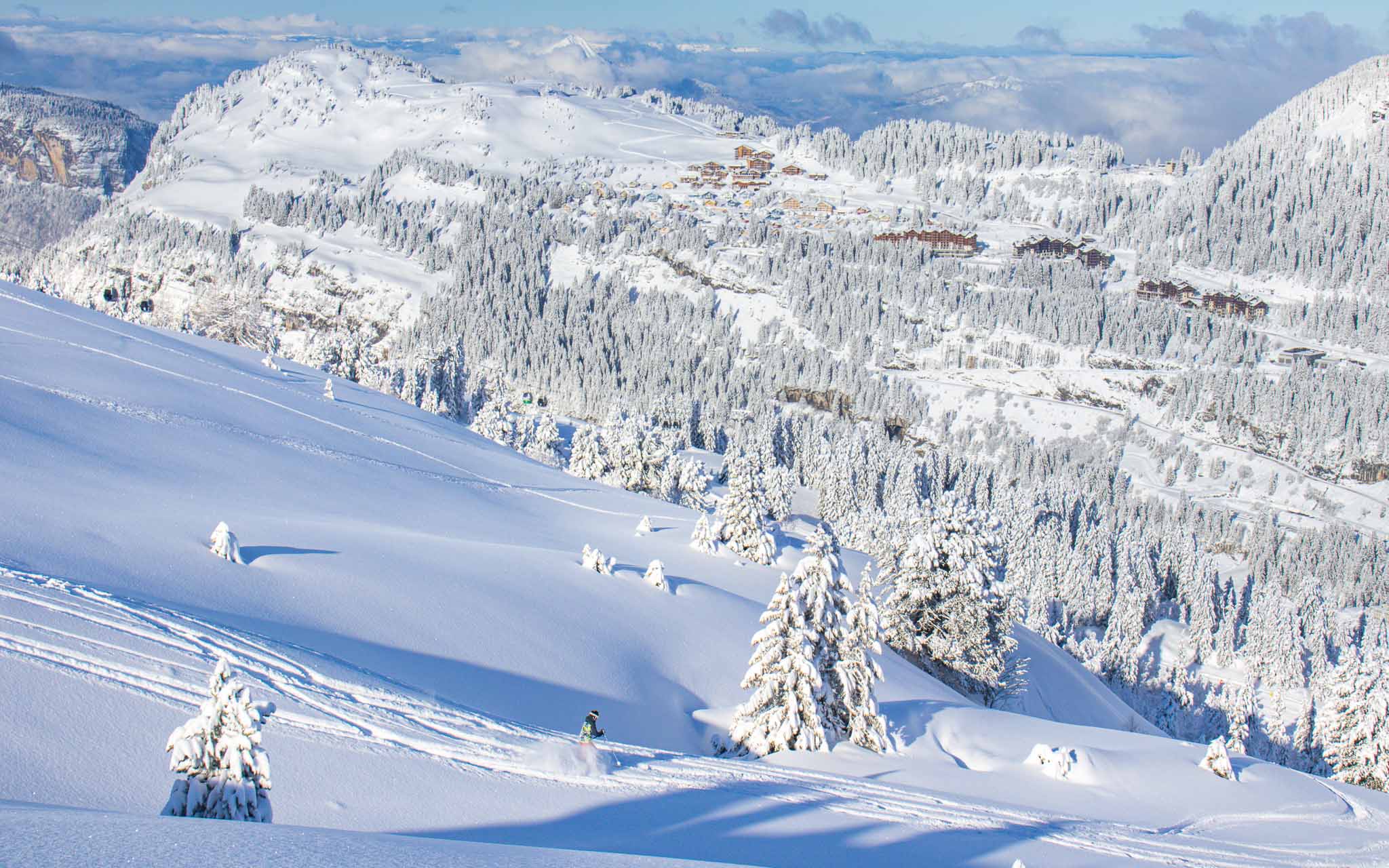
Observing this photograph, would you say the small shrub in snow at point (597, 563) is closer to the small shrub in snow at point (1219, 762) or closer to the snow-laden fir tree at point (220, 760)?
the small shrub in snow at point (1219, 762)

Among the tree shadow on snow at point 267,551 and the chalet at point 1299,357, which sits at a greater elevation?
the chalet at point 1299,357

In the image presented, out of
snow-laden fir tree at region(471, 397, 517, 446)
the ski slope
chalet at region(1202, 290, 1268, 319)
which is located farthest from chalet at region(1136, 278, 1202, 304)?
the ski slope

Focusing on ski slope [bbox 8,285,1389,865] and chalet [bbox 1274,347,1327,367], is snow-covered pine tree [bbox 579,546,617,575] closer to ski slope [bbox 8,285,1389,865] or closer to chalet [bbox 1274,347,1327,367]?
ski slope [bbox 8,285,1389,865]

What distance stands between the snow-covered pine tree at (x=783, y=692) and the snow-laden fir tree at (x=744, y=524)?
19.5 meters

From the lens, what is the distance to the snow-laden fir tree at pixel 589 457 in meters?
69.2

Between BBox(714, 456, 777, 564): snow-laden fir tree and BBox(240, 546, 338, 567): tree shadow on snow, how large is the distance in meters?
20.5

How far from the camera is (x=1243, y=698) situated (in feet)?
238

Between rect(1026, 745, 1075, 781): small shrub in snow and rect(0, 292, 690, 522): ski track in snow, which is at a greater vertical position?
rect(0, 292, 690, 522): ski track in snow

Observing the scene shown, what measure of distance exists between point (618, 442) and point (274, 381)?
1223 inches

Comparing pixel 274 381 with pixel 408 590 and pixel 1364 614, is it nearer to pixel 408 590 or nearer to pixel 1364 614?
pixel 408 590

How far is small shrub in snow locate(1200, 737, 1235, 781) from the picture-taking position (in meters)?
19.7

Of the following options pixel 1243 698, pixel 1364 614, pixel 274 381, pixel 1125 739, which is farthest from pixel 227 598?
pixel 1364 614

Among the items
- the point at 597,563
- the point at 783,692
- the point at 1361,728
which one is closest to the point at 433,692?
the point at 783,692

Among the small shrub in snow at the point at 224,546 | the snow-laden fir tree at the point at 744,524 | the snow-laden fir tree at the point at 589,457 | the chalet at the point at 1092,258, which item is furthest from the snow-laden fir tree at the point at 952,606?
the chalet at the point at 1092,258
